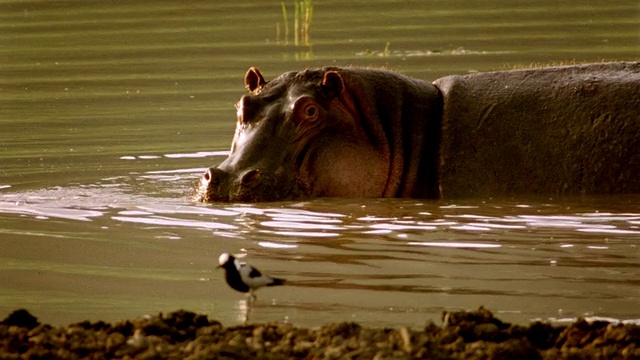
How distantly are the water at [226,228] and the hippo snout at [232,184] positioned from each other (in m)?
0.08

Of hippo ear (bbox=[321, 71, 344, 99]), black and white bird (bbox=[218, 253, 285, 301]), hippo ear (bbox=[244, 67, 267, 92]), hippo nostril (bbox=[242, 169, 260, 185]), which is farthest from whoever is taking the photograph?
hippo ear (bbox=[244, 67, 267, 92])

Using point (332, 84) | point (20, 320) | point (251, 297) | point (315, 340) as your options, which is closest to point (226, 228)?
point (332, 84)

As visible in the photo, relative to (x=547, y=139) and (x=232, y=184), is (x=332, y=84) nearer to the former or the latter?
(x=232, y=184)

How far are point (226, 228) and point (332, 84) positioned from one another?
1.22m

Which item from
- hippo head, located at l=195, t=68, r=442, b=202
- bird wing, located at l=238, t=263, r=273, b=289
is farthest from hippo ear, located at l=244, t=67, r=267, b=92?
bird wing, located at l=238, t=263, r=273, b=289

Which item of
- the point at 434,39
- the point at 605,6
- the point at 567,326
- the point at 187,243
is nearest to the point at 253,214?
the point at 187,243

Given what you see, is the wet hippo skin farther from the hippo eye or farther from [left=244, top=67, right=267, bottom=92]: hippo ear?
[left=244, top=67, right=267, bottom=92]: hippo ear

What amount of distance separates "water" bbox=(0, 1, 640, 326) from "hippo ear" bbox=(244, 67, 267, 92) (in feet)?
2.39

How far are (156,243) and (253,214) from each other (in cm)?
71

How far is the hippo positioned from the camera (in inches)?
318

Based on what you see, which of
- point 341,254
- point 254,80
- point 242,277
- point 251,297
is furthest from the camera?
point 254,80

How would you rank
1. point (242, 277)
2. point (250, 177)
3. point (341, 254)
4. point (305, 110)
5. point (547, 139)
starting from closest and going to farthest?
point (242, 277), point (341, 254), point (250, 177), point (305, 110), point (547, 139)

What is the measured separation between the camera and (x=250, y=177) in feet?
26.0

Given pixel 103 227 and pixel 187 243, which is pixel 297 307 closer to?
pixel 187 243
